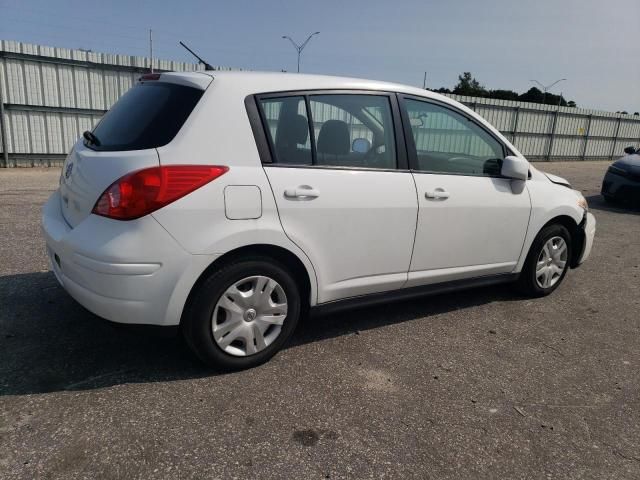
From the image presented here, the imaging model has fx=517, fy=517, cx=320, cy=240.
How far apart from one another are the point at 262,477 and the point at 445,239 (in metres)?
2.22

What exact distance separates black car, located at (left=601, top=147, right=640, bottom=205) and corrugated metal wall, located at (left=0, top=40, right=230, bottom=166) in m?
11.9

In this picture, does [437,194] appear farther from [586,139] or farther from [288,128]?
[586,139]

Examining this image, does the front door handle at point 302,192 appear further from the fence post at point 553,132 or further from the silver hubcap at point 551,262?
the fence post at point 553,132

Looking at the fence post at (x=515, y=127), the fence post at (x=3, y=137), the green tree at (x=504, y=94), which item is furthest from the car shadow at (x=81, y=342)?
the green tree at (x=504, y=94)

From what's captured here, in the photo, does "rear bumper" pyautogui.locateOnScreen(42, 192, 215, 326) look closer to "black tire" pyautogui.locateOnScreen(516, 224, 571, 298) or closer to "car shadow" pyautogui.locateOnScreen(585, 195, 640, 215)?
"black tire" pyautogui.locateOnScreen(516, 224, 571, 298)

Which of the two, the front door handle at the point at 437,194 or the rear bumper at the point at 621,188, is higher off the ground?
the front door handle at the point at 437,194

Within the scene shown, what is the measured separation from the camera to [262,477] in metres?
2.23

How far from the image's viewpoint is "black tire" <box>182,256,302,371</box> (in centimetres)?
286

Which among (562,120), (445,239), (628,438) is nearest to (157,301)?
(445,239)

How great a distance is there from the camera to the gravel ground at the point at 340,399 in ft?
7.75

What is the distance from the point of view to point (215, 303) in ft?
9.50

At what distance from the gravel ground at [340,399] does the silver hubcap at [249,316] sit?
0.20 metres

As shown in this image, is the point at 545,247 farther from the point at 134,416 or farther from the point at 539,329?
the point at 134,416

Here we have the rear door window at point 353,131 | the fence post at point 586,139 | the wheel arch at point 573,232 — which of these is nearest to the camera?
the rear door window at point 353,131
